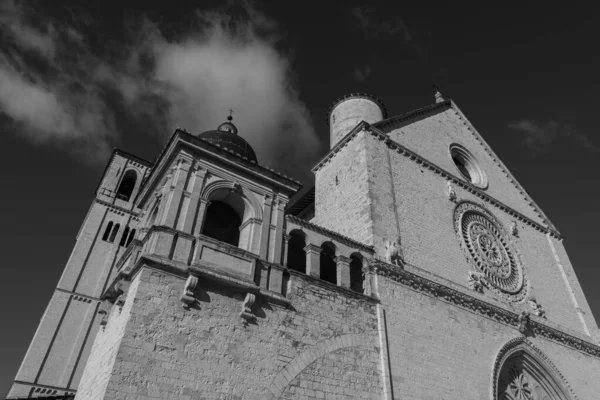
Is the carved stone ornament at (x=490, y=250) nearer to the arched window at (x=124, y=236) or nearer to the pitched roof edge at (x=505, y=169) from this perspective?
the pitched roof edge at (x=505, y=169)

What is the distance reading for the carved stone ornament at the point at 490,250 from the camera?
1544 centimetres

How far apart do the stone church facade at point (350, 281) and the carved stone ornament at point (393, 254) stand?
58mm

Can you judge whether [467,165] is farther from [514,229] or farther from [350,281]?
[350,281]

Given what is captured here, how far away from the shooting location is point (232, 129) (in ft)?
49.3

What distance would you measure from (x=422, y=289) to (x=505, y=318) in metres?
3.88

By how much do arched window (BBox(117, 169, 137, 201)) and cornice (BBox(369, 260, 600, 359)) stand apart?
2984 cm

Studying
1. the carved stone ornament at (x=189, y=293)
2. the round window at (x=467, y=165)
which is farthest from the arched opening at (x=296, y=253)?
the round window at (x=467, y=165)

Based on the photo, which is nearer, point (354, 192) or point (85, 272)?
point (354, 192)

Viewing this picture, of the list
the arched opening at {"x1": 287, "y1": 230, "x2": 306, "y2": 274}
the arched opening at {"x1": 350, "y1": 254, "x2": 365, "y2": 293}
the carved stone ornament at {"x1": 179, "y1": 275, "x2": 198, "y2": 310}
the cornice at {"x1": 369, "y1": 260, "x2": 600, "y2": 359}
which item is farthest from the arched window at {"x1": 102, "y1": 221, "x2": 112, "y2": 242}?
the carved stone ornament at {"x1": 179, "y1": 275, "x2": 198, "y2": 310}

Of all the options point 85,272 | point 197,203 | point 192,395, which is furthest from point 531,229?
point 85,272

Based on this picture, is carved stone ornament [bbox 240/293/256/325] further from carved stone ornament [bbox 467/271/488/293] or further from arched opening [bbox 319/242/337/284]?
carved stone ornament [bbox 467/271/488/293]

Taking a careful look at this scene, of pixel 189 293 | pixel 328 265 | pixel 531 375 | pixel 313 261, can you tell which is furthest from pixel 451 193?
pixel 189 293

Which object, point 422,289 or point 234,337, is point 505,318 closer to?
point 422,289

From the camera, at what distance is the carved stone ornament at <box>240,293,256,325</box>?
9016mm
